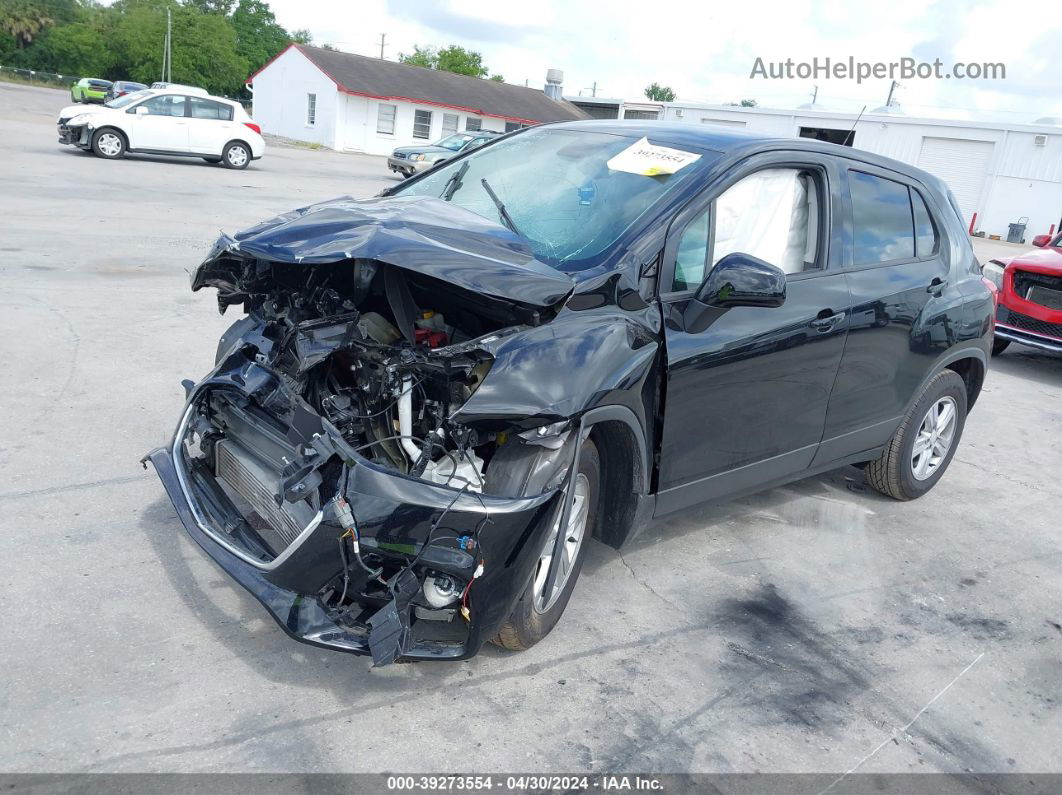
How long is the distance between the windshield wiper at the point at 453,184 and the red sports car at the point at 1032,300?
7.16 meters

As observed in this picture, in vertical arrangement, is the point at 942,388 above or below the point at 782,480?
above

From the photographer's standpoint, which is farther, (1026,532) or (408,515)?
(1026,532)

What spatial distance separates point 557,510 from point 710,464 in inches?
44.9

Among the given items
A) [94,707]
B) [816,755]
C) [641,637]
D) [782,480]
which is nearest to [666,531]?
[782,480]

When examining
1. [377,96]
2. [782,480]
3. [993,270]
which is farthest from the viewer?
[377,96]

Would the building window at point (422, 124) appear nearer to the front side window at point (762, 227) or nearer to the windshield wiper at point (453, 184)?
the windshield wiper at point (453, 184)

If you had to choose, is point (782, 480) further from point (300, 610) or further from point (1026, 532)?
point (300, 610)

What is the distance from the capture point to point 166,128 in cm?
2114

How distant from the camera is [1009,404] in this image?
28.4ft

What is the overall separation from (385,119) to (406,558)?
4468 centimetres

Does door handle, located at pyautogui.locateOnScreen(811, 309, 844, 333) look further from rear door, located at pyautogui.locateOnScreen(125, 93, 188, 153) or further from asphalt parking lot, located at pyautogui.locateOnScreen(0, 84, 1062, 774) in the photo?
rear door, located at pyautogui.locateOnScreen(125, 93, 188, 153)

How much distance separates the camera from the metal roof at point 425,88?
43969 mm

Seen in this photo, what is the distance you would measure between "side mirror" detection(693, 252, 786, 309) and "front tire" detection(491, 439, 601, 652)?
31.5 inches

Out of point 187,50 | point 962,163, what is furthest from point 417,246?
point 187,50
